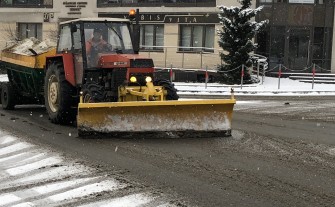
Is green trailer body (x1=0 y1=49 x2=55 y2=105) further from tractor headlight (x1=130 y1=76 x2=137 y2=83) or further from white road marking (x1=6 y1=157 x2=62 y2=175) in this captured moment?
white road marking (x1=6 y1=157 x2=62 y2=175)

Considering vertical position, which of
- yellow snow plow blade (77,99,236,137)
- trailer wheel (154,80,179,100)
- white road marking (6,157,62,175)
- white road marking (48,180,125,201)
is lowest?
white road marking (6,157,62,175)

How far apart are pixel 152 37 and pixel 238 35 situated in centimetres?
898

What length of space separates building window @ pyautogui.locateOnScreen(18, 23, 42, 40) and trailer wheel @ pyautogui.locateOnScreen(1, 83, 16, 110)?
2369 centimetres

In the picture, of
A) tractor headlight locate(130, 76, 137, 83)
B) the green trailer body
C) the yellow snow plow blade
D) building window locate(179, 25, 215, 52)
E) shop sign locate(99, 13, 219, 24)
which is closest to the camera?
the yellow snow plow blade

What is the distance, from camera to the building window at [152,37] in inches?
1288

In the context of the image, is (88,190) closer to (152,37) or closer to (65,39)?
(65,39)

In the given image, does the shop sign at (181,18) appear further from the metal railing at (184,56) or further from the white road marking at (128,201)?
the white road marking at (128,201)

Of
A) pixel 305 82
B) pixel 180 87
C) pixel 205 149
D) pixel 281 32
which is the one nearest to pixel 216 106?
→ pixel 205 149

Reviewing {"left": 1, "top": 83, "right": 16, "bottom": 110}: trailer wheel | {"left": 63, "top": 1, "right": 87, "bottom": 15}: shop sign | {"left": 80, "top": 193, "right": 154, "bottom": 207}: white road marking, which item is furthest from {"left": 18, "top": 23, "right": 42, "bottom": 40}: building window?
{"left": 80, "top": 193, "right": 154, "bottom": 207}: white road marking

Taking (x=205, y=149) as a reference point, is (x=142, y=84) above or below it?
above

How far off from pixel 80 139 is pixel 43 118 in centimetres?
333

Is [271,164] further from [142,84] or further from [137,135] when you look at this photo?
[142,84]

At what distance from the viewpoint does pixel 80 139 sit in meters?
9.43

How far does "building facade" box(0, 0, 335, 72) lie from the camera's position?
29.8 meters
